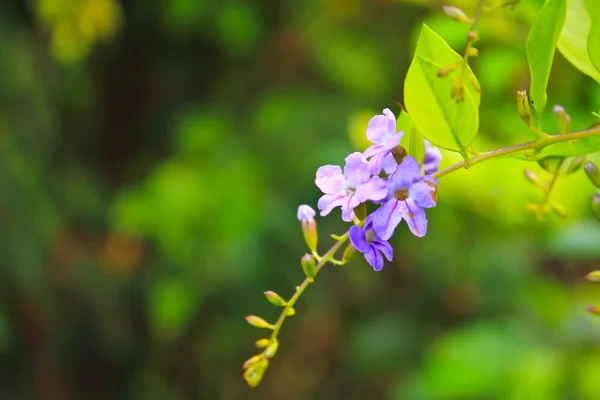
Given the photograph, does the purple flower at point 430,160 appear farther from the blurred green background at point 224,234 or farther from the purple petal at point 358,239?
the blurred green background at point 224,234

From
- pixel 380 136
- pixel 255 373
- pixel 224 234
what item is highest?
pixel 380 136

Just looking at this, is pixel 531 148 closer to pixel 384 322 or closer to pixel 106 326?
pixel 384 322

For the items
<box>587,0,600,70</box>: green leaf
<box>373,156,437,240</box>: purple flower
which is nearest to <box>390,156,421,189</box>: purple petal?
<box>373,156,437,240</box>: purple flower

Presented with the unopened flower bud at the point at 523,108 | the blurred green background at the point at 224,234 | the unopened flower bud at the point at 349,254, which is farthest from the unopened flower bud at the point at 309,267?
the blurred green background at the point at 224,234

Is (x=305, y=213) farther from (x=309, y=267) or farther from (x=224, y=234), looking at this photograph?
(x=224, y=234)

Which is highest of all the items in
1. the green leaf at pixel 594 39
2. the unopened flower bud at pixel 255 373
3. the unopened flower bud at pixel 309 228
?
the green leaf at pixel 594 39

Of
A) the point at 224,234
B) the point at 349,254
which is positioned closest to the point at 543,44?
the point at 349,254
